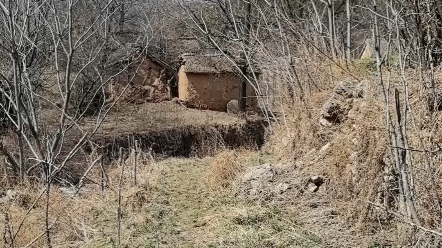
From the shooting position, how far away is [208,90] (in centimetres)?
2103

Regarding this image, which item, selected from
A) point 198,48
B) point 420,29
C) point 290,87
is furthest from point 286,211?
point 198,48

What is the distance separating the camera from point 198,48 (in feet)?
74.4

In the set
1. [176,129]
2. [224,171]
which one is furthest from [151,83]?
[224,171]

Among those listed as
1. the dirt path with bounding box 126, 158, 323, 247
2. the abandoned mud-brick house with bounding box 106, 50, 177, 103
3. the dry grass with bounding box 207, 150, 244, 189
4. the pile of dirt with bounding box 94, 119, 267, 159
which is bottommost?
the pile of dirt with bounding box 94, 119, 267, 159

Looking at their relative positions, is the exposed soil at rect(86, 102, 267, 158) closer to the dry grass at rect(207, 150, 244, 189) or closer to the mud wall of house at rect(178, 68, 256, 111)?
the mud wall of house at rect(178, 68, 256, 111)

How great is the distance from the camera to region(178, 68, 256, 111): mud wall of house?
20.9 m

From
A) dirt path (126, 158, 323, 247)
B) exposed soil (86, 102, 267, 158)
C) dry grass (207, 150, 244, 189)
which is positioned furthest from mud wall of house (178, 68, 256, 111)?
dirt path (126, 158, 323, 247)

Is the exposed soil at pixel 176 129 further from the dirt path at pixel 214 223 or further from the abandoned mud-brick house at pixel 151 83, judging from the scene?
the dirt path at pixel 214 223

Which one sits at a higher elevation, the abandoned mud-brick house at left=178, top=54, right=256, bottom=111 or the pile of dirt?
the abandoned mud-brick house at left=178, top=54, right=256, bottom=111

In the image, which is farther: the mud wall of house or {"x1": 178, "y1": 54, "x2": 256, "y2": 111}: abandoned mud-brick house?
the mud wall of house

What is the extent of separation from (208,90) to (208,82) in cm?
34

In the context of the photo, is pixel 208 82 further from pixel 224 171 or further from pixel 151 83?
pixel 224 171

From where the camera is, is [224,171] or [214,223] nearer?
[214,223]

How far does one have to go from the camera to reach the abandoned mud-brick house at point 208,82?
20.6m
